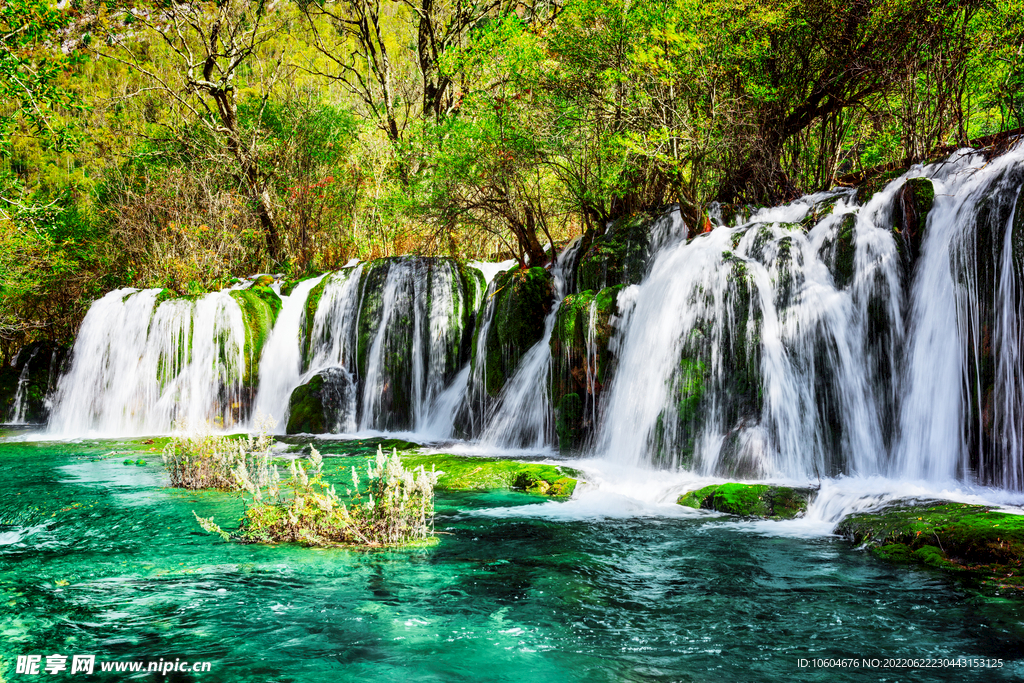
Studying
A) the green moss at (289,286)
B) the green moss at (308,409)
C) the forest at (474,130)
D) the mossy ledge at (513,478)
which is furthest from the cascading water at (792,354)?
the green moss at (289,286)

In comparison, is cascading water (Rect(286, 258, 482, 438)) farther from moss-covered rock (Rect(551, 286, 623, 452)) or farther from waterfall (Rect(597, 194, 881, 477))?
waterfall (Rect(597, 194, 881, 477))

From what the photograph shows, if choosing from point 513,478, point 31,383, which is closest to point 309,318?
point 31,383

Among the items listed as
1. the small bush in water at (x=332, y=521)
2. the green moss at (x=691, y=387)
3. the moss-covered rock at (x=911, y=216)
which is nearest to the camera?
the small bush in water at (x=332, y=521)

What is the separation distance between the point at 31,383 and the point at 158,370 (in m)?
6.26

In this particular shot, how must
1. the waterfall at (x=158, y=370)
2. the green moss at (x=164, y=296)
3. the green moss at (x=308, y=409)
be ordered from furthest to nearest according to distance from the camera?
the green moss at (x=164, y=296)
the waterfall at (x=158, y=370)
the green moss at (x=308, y=409)

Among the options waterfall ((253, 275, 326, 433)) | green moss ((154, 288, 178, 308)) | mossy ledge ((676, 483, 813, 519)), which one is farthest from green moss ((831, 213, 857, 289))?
green moss ((154, 288, 178, 308))

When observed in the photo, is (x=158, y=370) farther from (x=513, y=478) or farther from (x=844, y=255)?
(x=844, y=255)

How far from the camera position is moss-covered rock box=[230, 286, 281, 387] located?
18.0m

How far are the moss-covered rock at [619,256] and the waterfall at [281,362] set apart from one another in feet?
26.0

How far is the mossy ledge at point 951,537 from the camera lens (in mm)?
5430

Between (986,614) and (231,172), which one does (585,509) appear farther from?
(231,172)

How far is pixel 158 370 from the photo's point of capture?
1794 cm

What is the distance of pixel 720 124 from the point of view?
45.1ft

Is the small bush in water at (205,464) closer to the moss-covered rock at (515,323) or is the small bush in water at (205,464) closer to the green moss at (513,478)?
the green moss at (513,478)
